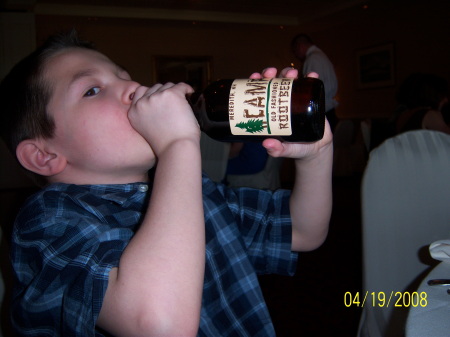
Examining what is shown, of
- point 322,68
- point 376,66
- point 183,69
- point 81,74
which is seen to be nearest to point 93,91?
point 81,74

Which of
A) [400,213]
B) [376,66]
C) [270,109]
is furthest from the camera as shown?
[376,66]

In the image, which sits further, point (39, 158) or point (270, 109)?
point (39, 158)

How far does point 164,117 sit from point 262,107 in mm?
173

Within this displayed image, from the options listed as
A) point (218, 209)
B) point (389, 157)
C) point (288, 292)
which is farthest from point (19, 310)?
point (288, 292)

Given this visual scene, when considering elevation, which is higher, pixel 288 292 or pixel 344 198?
pixel 344 198

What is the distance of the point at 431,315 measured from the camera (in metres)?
0.63

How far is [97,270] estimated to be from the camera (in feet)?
1.84

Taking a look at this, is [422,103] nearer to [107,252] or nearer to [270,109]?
[270,109]

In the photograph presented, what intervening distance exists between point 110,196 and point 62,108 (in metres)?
0.20

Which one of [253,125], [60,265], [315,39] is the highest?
[315,39]

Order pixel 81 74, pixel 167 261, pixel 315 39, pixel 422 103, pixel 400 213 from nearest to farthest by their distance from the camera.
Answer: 1. pixel 167 261
2. pixel 81 74
3. pixel 400 213
4. pixel 422 103
5. pixel 315 39

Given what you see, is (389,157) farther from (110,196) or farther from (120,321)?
(120,321)

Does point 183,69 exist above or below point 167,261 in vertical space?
above

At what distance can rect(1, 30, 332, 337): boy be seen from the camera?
0.54 meters
